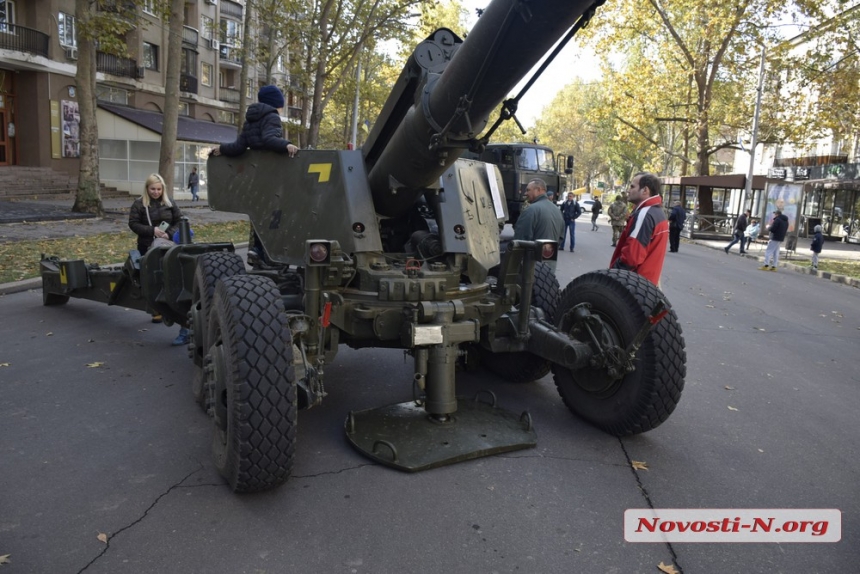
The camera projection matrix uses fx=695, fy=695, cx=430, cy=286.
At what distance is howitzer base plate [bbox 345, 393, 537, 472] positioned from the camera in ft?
12.6

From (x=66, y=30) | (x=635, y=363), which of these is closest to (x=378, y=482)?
(x=635, y=363)

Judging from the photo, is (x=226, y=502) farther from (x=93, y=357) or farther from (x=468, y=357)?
(x=93, y=357)

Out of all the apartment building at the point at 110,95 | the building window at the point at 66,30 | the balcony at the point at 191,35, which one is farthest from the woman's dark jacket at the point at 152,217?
the balcony at the point at 191,35

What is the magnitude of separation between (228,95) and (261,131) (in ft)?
145

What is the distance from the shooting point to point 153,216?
7.07 meters

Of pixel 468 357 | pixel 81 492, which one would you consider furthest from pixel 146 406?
pixel 468 357

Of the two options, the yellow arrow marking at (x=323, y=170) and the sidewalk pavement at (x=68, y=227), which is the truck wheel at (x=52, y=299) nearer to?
the sidewalk pavement at (x=68, y=227)

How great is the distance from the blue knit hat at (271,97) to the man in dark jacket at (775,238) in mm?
15297

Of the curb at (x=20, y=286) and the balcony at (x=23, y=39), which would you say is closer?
the curb at (x=20, y=286)

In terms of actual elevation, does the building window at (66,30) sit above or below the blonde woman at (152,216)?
above

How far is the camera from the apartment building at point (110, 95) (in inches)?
1038

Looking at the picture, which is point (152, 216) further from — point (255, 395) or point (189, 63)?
point (189, 63)

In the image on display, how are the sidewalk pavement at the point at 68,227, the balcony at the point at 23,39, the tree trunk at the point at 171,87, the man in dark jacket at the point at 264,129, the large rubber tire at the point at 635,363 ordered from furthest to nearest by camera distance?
the balcony at the point at 23,39, the tree trunk at the point at 171,87, the sidewalk pavement at the point at 68,227, the man in dark jacket at the point at 264,129, the large rubber tire at the point at 635,363

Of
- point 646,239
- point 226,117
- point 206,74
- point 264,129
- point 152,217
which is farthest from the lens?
point 226,117
